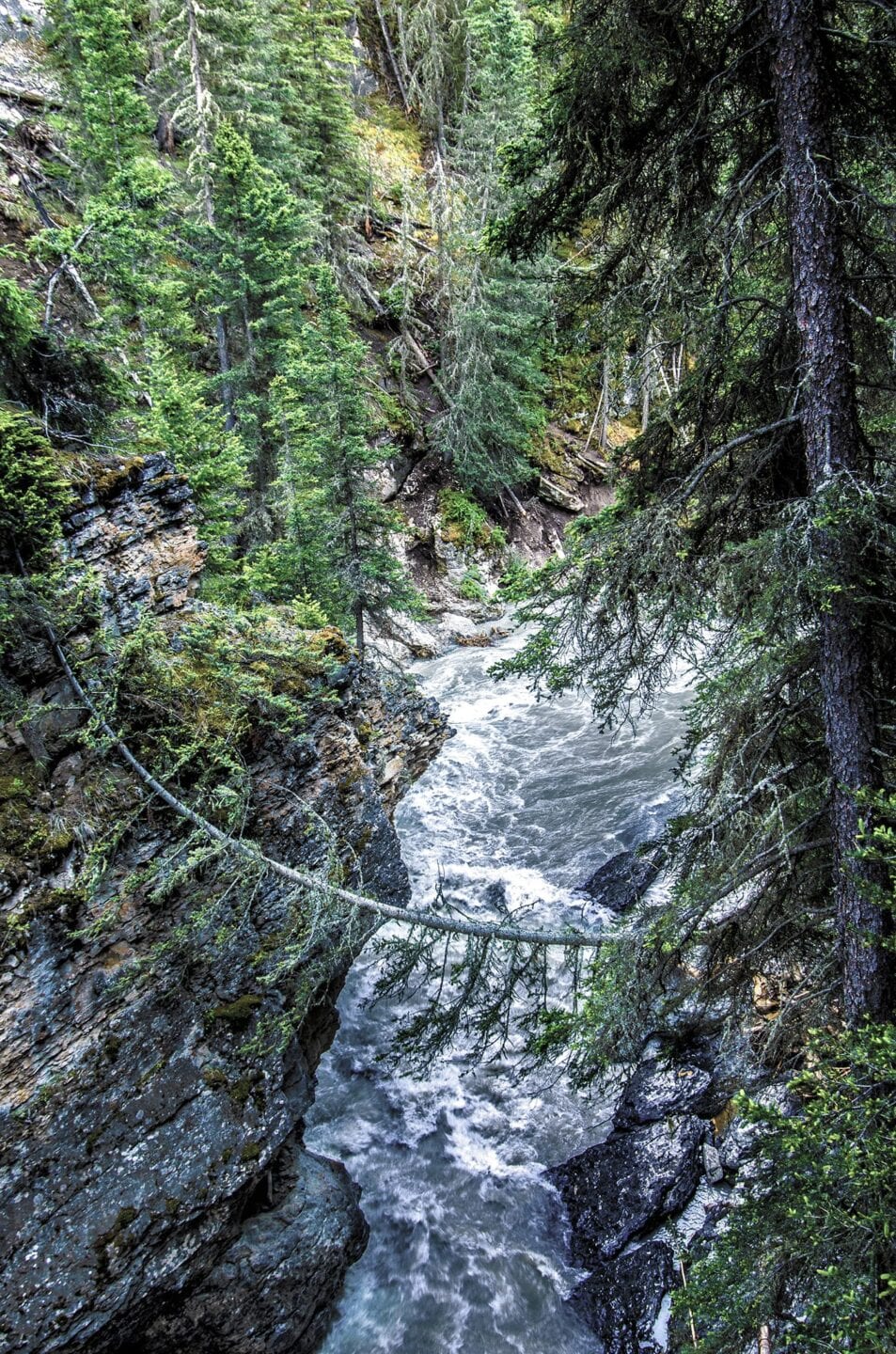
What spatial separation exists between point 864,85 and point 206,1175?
9151mm

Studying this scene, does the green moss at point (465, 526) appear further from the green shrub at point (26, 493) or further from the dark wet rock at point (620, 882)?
the green shrub at point (26, 493)

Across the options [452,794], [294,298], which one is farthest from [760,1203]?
[294,298]

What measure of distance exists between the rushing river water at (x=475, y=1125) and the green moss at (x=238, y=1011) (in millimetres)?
1180

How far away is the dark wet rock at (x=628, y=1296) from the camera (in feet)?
20.7

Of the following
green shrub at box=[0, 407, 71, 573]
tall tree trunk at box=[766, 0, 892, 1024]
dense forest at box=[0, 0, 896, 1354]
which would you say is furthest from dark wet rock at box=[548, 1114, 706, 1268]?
green shrub at box=[0, 407, 71, 573]

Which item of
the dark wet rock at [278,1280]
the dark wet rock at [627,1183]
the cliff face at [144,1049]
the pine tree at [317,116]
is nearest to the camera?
the cliff face at [144,1049]

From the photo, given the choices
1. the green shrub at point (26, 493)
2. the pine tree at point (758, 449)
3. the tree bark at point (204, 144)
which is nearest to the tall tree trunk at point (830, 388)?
the pine tree at point (758, 449)

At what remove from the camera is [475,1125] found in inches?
339

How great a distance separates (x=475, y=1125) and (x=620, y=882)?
13.5 ft

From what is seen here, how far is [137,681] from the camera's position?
6223mm

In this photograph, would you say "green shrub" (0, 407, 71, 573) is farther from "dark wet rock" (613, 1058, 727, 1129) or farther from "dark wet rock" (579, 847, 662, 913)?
"dark wet rock" (579, 847, 662, 913)

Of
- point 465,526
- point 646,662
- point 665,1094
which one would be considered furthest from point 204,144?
→ point 665,1094

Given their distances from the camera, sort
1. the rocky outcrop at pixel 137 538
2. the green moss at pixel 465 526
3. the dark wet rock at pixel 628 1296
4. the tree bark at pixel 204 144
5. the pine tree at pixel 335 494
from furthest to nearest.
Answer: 1. the green moss at pixel 465 526
2. the tree bark at pixel 204 144
3. the pine tree at pixel 335 494
4. the rocky outcrop at pixel 137 538
5. the dark wet rock at pixel 628 1296

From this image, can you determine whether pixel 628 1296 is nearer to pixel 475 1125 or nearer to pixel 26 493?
pixel 475 1125
